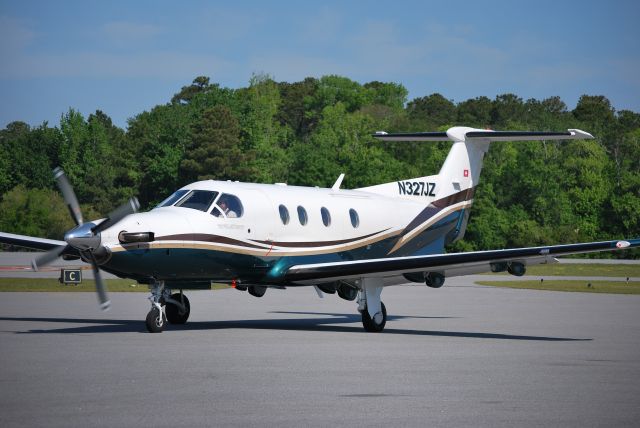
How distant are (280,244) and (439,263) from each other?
3.97 metres

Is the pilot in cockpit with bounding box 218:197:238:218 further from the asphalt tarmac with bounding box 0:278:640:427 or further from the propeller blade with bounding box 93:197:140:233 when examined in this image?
the asphalt tarmac with bounding box 0:278:640:427

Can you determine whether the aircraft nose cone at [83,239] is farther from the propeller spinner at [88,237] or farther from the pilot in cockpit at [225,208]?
the pilot in cockpit at [225,208]

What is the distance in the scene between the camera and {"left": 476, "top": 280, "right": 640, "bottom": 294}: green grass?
43094mm

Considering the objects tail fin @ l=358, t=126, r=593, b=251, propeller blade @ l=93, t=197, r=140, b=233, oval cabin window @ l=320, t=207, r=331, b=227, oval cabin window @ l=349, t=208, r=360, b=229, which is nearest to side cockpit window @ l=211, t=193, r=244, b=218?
propeller blade @ l=93, t=197, r=140, b=233

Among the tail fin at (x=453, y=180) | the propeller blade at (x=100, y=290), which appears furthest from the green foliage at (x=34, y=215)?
the propeller blade at (x=100, y=290)

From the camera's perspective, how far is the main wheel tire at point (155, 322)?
21.2 meters

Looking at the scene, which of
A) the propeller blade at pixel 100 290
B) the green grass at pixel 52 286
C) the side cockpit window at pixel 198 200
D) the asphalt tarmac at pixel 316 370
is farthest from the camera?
the green grass at pixel 52 286

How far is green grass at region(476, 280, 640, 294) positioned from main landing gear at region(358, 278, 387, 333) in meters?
20.8

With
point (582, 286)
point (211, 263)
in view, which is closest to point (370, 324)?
point (211, 263)

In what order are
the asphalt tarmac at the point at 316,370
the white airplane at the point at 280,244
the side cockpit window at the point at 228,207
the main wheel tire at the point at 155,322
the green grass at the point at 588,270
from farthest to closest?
the green grass at the point at 588,270 < the side cockpit window at the point at 228,207 < the main wheel tire at the point at 155,322 < the white airplane at the point at 280,244 < the asphalt tarmac at the point at 316,370

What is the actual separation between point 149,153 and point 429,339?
276 ft

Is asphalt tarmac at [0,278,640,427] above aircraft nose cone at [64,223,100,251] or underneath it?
underneath

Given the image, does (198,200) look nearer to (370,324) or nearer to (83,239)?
(83,239)

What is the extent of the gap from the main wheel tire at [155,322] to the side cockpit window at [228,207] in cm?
256
